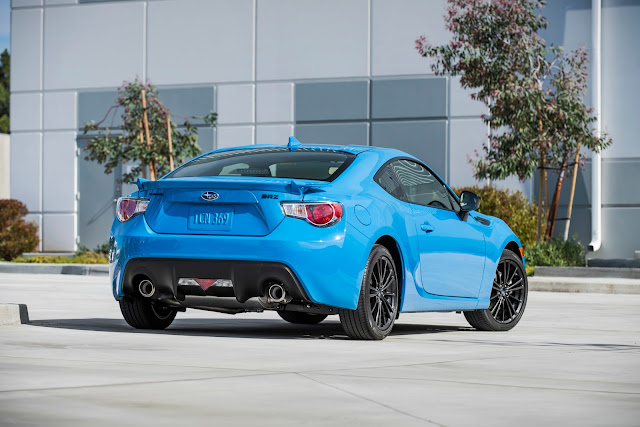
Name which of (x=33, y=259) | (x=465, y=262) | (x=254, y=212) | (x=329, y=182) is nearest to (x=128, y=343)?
(x=254, y=212)

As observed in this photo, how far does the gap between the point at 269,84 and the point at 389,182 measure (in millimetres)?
21890

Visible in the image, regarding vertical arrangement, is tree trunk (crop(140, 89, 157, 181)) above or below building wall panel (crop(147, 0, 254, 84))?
below

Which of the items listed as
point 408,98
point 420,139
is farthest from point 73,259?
point 408,98

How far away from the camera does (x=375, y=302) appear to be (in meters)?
9.52

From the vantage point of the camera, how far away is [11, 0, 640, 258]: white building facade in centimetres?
2808

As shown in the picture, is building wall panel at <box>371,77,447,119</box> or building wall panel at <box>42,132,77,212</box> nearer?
building wall panel at <box>371,77,447,119</box>

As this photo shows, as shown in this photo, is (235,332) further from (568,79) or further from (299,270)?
(568,79)

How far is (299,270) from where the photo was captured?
8945 mm

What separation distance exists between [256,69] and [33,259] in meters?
7.30

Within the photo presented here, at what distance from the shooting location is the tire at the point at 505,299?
11.4 metres

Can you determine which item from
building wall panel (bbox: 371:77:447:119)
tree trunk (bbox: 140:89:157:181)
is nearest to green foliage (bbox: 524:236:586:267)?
building wall panel (bbox: 371:77:447:119)

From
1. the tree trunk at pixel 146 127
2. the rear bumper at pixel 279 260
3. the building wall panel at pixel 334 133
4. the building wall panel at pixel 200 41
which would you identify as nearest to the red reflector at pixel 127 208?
the rear bumper at pixel 279 260

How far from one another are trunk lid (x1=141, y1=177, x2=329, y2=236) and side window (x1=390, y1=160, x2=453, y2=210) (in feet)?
4.13

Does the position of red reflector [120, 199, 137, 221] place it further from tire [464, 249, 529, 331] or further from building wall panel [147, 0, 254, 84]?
building wall panel [147, 0, 254, 84]
